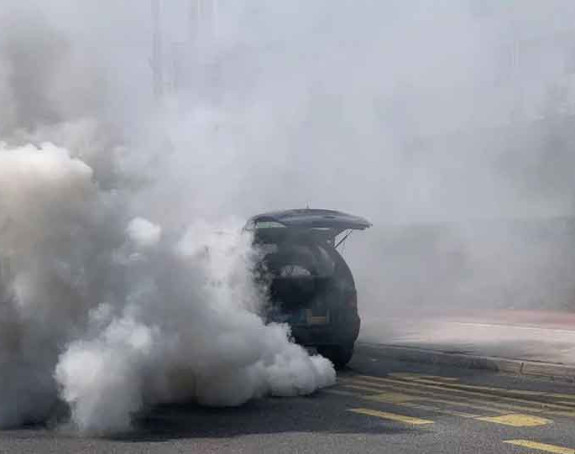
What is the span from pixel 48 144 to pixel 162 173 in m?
0.91

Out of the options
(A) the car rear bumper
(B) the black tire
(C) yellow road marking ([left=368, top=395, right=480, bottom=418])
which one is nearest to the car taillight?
(A) the car rear bumper

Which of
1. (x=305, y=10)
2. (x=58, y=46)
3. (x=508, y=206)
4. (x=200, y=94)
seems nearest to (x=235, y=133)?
(x=200, y=94)

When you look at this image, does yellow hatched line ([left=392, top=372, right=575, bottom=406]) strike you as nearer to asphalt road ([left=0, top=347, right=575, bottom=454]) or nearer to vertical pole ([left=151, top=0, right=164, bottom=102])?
asphalt road ([left=0, top=347, right=575, bottom=454])

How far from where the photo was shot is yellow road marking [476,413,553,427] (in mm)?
5645

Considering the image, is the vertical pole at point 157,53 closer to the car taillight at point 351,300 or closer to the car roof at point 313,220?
the car roof at point 313,220

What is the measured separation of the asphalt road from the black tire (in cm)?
87

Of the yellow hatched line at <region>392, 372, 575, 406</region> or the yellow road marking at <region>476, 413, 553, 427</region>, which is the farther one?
the yellow hatched line at <region>392, 372, 575, 406</region>

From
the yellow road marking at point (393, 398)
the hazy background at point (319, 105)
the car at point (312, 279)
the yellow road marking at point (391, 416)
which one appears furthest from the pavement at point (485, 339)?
the yellow road marking at point (391, 416)

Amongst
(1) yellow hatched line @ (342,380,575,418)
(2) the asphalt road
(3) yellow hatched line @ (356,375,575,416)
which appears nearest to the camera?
(2) the asphalt road

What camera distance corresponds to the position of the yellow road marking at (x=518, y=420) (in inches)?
222

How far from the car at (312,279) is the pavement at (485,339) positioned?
4.20 feet

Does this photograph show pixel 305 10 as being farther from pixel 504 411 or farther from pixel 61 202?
pixel 504 411

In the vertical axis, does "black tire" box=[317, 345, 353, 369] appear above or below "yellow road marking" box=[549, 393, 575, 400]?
above

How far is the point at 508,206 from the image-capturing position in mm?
10609
